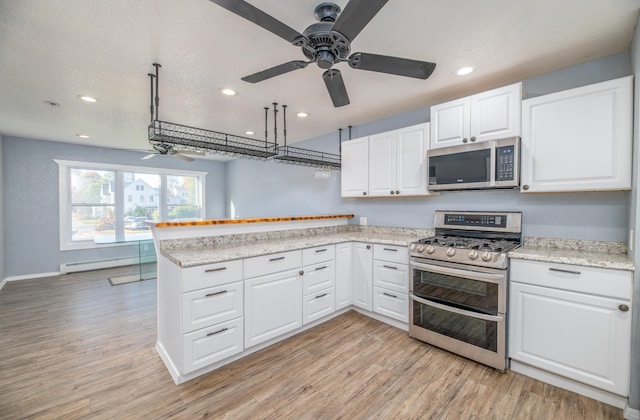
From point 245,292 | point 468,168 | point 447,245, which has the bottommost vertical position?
point 245,292

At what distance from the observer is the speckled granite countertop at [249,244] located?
2.09 metres

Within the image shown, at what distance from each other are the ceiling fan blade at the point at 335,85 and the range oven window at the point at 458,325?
1.99 m

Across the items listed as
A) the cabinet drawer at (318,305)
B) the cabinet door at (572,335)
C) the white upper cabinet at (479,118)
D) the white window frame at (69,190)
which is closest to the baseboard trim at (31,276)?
the white window frame at (69,190)

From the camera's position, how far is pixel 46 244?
4941 millimetres

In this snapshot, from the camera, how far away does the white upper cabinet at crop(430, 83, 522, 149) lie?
2271 millimetres

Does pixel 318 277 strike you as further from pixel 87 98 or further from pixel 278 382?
pixel 87 98

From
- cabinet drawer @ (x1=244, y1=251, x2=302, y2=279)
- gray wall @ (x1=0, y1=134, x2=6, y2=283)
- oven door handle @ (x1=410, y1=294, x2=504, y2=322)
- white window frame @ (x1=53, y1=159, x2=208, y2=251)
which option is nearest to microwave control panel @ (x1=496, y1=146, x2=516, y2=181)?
oven door handle @ (x1=410, y1=294, x2=504, y2=322)

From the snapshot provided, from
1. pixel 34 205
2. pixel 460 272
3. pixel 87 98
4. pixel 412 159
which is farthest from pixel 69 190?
pixel 460 272

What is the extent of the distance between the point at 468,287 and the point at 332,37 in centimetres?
212

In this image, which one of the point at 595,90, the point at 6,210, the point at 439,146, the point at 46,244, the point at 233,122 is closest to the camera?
the point at 595,90

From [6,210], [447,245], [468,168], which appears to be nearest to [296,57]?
[468,168]

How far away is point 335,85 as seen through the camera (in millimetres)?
1882

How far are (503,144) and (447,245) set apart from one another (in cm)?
99

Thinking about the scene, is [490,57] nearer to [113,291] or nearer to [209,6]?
[209,6]
